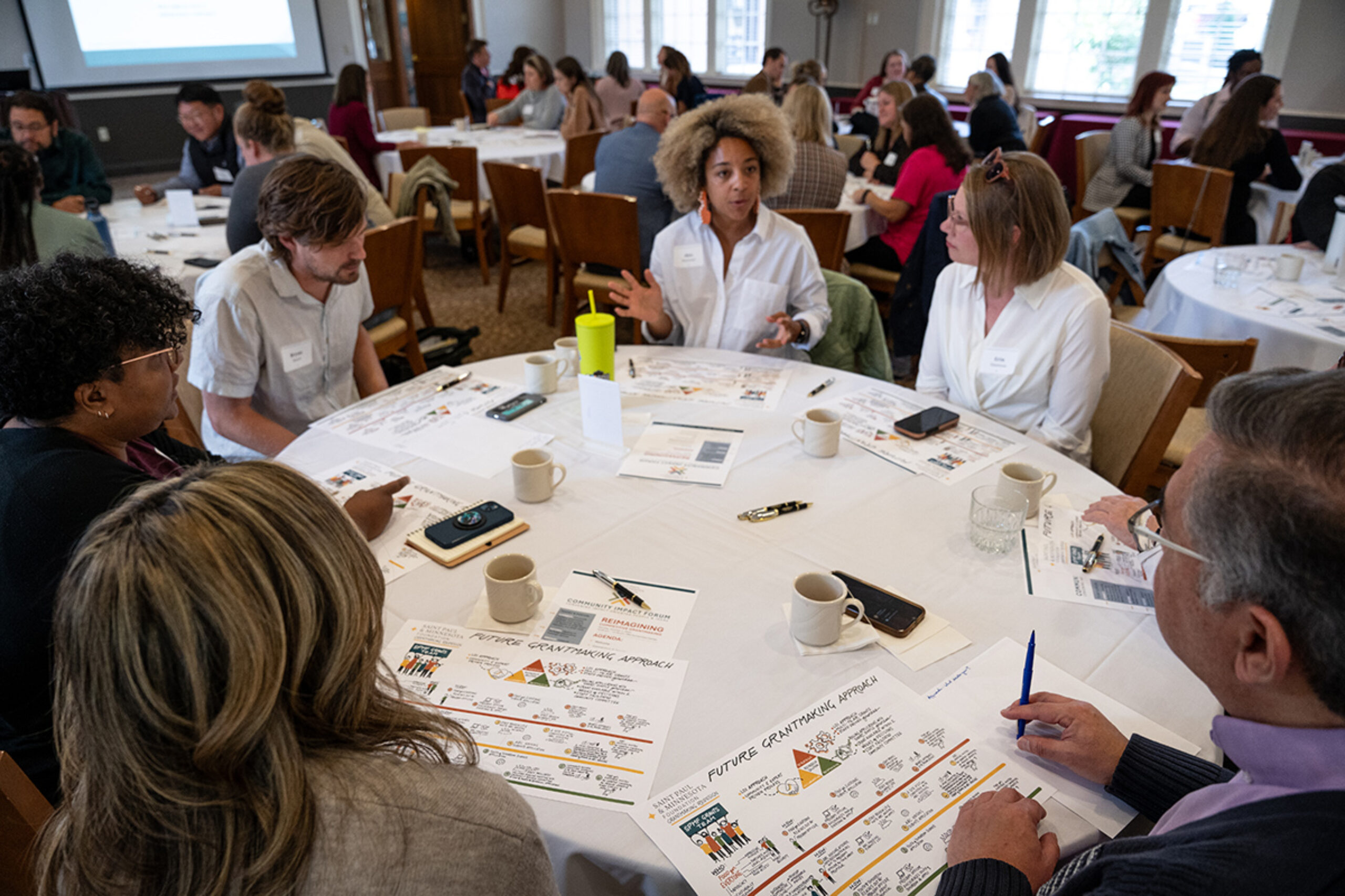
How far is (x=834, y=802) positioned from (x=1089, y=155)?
19.6 feet

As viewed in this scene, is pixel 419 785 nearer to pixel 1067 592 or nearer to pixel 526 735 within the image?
pixel 526 735

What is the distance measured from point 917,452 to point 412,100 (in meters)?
11.1

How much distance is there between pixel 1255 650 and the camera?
2.30ft

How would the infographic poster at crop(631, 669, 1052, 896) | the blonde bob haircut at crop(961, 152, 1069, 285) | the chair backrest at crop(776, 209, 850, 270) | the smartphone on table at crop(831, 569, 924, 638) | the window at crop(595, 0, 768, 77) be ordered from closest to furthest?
the infographic poster at crop(631, 669, 1052, 896) → the smartphone on table at crop(831, 569, 924, 638) → the blonde bob haircut at crop(961, 152, 1069, 285) → the chair backrest at crop(776, 209, 850, 270) → the window at crop(595, 0, 768, 77)

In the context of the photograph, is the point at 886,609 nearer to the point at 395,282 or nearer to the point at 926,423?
the point at 926,423

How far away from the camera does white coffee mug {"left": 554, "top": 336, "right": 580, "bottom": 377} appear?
2.16 m

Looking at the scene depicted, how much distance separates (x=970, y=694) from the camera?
1.10 meters


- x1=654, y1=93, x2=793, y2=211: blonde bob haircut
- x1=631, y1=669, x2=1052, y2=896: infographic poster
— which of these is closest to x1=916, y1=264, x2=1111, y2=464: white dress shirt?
x1=654, y1=93, x2=793, y2=211: blonde bob haircut

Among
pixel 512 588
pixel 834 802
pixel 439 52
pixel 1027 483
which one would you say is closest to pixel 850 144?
pixel 1027 483

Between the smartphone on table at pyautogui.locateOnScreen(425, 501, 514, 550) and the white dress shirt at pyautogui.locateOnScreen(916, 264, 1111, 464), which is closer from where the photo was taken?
the smartphone on table at pyautogui.locateOnScreen(425, 501, 514, 550)

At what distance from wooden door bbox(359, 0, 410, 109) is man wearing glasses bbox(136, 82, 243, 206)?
19.7 feet

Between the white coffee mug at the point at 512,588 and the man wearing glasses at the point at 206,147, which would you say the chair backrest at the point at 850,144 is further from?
the white coffee mug at the point at 512,588

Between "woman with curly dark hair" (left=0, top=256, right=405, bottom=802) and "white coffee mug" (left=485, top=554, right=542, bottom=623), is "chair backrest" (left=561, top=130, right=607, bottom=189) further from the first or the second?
"white coffee mug" (left=485, top=554, right=542, bottom=623)

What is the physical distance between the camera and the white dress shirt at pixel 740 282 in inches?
99.7
